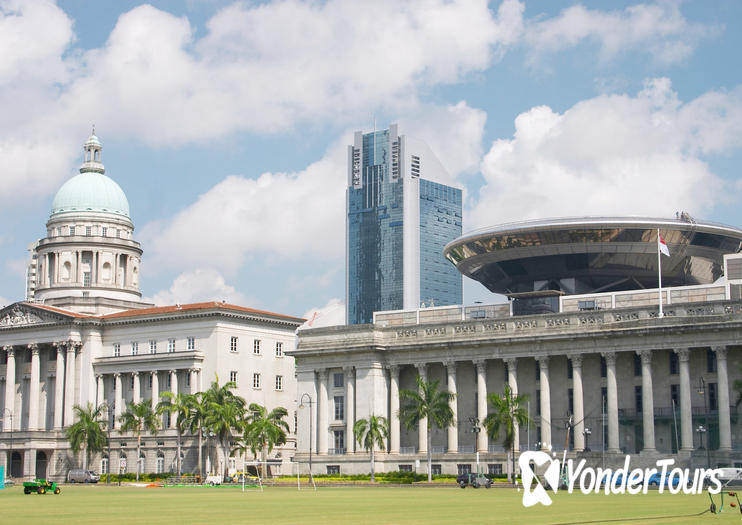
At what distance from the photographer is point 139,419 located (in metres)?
138

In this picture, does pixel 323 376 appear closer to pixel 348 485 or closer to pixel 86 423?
pixel 348 485

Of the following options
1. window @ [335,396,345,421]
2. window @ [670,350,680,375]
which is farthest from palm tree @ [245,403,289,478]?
window @ [670,350,680,375]

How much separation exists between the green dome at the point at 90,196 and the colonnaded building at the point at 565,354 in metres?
54.8

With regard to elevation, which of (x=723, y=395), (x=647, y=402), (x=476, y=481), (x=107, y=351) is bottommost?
(x=476, y=481)

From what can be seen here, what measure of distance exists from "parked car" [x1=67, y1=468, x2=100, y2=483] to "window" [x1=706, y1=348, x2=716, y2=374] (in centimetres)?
7480

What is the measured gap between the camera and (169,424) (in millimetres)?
141625

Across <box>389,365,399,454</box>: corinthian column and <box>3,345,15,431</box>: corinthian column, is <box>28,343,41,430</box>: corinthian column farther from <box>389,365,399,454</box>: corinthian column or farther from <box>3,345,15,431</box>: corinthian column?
<box>389,365,399,454</box>: corinthian column

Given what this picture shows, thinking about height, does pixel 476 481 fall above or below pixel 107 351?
below

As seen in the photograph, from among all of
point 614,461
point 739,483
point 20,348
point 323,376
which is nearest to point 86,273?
point 20,348

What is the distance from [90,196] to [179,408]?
2019 inches

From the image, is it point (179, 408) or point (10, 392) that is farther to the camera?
point (10, 392)

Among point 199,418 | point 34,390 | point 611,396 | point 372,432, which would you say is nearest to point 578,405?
point 611,396

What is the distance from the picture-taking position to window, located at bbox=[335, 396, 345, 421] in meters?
124

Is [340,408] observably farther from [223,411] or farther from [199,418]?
[199,418]
